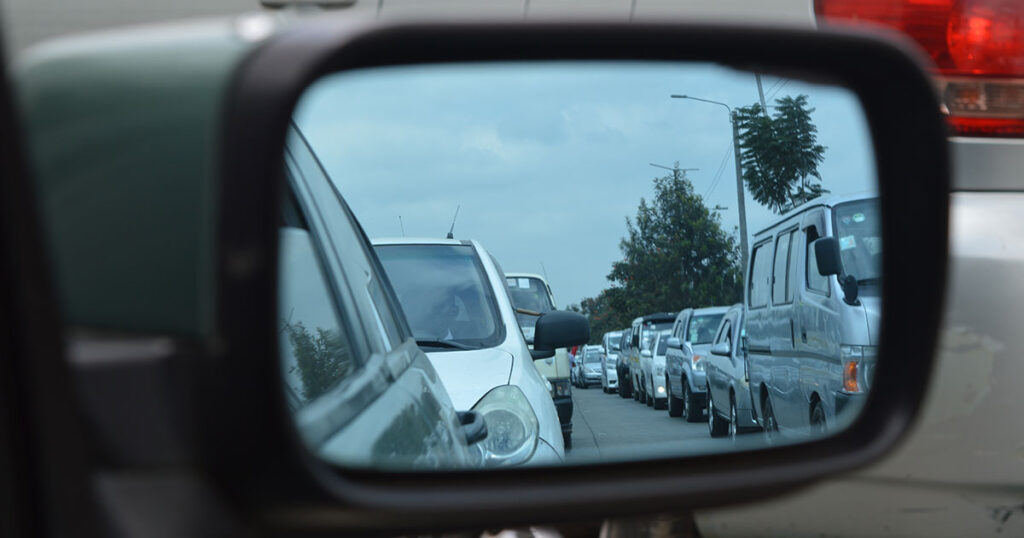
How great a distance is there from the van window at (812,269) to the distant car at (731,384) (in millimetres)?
1428

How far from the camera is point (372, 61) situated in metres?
1.05

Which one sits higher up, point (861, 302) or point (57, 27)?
point (57, 27)

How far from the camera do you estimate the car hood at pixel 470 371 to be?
4797 millimetres

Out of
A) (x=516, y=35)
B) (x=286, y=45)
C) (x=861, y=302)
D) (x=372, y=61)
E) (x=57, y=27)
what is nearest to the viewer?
(x=286, y=45)

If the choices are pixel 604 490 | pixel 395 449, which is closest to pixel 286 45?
pixel 604 490

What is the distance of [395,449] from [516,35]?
0.71 metres

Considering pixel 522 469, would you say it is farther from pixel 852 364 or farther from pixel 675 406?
pixel 675 406

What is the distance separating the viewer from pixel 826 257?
7.62m

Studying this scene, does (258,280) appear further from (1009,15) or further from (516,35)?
(1009,15)

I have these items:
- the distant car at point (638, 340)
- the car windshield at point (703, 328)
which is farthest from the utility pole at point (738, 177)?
the distant car at point (638, 340)

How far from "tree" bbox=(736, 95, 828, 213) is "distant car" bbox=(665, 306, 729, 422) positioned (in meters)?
12.1

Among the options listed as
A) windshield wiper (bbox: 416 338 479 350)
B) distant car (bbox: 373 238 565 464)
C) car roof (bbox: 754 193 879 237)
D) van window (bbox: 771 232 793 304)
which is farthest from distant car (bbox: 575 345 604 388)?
windshield wiper (bbox: 416 338 479 350)

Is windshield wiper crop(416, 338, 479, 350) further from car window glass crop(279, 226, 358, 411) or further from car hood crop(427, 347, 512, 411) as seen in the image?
car window glass crop(279, 226, 358, 411)

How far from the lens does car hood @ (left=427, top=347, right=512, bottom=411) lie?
4.80 m
